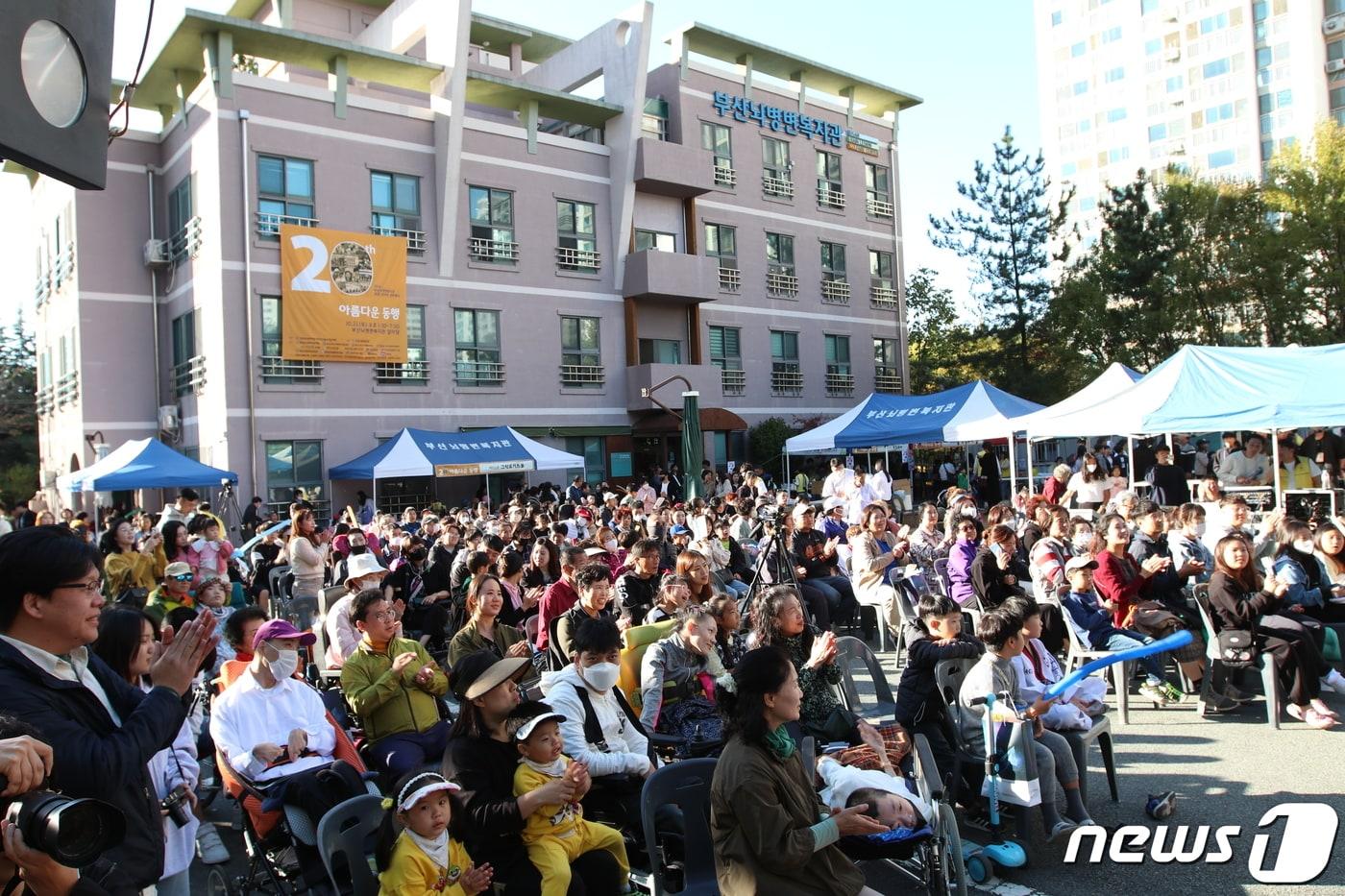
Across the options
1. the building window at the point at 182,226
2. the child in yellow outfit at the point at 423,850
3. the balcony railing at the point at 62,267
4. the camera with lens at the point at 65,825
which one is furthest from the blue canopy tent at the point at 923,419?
the balcony railing at the point at 62,267

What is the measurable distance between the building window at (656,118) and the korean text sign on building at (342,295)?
351 inches

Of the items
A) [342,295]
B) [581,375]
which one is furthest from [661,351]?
[342,295]

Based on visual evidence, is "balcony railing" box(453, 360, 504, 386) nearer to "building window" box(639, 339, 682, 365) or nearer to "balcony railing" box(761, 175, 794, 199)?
"building window" box(639, 339, 682, 365)

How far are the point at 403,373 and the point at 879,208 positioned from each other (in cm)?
1849

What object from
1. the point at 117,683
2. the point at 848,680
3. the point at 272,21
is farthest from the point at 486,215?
the point at 117,683

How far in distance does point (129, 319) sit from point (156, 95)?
5423 millimetres

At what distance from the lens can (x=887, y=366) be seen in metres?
33.3

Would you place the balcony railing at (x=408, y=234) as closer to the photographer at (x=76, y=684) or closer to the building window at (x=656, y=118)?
the building window at (x=656, y=118)

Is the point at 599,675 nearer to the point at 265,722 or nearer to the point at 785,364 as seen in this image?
the point at 265,722

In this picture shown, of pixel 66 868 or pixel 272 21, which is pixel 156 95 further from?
pixel 66 868

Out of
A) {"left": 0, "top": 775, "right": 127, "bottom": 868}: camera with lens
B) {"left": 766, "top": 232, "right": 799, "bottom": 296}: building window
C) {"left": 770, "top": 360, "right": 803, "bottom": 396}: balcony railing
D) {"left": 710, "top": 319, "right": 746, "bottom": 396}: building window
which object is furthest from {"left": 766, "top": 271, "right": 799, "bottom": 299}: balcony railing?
{"left": 0, "top": 775, "right": 127, "bottom": 868}: camera with lens

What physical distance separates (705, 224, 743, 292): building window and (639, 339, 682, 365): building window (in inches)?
98.1

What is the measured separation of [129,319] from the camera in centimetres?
2278

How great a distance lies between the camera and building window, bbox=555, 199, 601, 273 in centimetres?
2527
